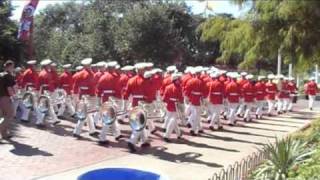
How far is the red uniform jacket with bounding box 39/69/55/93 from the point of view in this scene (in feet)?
→ 57.5

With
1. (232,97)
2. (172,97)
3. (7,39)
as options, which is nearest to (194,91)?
(172,97)

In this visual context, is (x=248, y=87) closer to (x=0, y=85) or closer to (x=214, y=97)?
(x=214, y=97)

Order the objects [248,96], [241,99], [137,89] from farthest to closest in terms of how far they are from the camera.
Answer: [248,96] → [241,99] → [137,89]

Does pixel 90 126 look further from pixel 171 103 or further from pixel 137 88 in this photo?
pixel 171 103

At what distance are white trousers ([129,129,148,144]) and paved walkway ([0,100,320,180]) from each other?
27 centimetres

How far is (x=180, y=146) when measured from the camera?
46.0ft

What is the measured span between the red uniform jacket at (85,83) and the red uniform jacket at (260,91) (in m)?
8.87

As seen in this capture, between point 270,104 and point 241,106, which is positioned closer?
point 241,106

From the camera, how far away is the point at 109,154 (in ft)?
41.2

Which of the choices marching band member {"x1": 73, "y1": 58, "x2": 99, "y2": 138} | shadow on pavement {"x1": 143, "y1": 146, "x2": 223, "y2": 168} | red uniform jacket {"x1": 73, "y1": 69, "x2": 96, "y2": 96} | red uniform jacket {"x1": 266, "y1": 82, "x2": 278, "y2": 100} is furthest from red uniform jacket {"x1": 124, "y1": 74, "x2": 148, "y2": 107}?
red uniform jacket {"x1": 266, "y1": 82, "x2": 278, "y2": 100}

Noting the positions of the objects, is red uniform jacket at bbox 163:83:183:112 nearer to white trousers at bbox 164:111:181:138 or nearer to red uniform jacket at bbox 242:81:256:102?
white trousers at bbox 164:111:181:138

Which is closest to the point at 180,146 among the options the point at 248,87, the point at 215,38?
the point at 215,38

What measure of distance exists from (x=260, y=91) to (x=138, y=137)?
1102 centimetres

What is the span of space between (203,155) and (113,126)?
8.84ft
